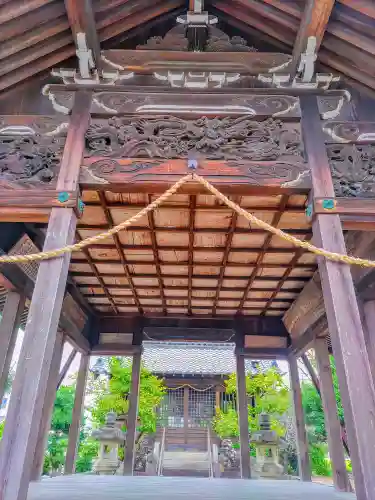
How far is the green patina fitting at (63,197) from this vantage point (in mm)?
3020

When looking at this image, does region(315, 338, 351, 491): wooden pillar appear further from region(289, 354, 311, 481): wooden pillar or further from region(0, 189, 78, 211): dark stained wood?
region(0, 189, 78, 211): dark stained wood

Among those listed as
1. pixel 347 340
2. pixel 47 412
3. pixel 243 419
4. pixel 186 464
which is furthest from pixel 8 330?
pixel 186 464

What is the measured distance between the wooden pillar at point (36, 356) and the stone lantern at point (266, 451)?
6.58 m

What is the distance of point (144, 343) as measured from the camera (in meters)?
7.11

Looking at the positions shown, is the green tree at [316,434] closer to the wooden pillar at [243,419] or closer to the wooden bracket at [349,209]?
the wooden pillar at [243,419]

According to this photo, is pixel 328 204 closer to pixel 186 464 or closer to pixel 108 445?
pixel 108 445

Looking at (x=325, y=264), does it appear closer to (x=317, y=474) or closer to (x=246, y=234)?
(x=246, y=234)

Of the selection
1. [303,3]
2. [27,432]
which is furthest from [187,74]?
[27,432]

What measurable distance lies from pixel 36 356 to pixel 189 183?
1.76 m

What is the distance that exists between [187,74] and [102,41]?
0.94m

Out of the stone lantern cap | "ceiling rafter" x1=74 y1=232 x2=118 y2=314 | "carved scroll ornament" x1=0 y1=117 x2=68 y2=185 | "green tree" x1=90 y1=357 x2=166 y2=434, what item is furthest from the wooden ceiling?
"green tree" x1=90 y1=357 x2=166 y2=434

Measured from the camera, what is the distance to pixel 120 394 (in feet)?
32.6

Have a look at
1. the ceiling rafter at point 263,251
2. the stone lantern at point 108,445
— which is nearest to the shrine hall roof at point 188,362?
the stone lantern at point 108,445

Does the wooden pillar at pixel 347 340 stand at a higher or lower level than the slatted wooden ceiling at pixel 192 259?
lower
